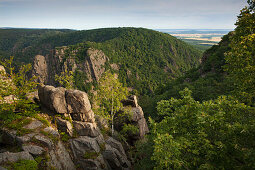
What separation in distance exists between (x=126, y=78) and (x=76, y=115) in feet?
552

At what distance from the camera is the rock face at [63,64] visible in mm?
161913

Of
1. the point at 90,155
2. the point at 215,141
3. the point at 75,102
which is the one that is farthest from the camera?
the point at 75,102

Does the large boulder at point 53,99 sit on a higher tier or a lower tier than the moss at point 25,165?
higher

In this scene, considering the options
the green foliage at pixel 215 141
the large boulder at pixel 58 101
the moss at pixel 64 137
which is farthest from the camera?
the large boulder at pixel 58 101

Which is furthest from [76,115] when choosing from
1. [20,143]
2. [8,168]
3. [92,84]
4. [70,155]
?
[92,84]

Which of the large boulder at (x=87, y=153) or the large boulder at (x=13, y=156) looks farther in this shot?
the large boulder at (x=87, y=153)

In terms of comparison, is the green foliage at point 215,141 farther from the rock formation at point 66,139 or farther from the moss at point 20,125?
the moss at point 20,125

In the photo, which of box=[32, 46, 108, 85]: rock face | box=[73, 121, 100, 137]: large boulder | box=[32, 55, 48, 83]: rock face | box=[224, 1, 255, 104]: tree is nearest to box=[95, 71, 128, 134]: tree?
box=[73, 121, 100, 137]: large boulder

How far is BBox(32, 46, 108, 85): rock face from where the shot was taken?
162 metres

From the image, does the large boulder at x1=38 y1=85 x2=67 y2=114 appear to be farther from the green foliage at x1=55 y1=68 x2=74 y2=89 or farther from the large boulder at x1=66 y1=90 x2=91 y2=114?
the green foliage at x1=55 y1=68 x2=74 y2=89

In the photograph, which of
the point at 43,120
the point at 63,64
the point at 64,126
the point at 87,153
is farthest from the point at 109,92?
the point at 63,64

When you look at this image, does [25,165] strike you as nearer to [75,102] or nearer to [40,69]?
[75,102]

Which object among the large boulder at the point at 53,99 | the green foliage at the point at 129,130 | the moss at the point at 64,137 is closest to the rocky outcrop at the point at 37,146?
the moss at the point at 64,137

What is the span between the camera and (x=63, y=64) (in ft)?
528
